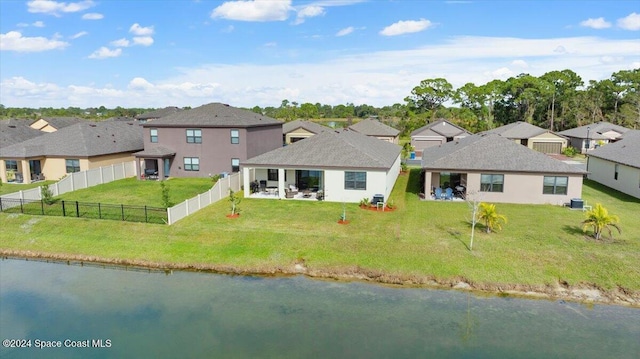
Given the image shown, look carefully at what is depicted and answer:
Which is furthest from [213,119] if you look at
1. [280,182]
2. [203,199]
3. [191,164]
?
[203,199]

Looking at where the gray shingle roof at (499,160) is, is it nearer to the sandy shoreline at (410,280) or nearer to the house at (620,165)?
the house at (620,165)

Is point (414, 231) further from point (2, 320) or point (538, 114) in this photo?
point (538, 114)

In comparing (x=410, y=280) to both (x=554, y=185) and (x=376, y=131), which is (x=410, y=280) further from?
(x=376, y=131)

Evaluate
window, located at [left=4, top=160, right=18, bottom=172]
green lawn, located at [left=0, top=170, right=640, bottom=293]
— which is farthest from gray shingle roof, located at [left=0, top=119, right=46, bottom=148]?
green lawn, located at [left=0, top=170, right=640, bottom=293]

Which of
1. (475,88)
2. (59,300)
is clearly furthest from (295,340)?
(475,88)

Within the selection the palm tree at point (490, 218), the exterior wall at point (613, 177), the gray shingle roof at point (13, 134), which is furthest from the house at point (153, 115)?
the exterior wall at point (613, 177)

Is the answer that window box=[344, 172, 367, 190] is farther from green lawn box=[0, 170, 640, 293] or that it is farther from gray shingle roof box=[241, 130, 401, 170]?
green lawn box=[0, 170, 640, 293]

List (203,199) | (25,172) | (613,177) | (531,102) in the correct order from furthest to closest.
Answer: (531,102) < (25,172) < (613,177) < (203,199)
